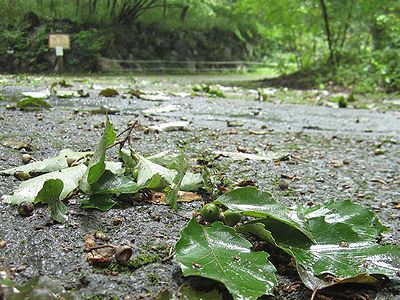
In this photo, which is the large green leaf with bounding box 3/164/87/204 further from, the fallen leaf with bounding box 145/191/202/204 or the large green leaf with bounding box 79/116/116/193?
the fallen leaf with bounding box 145/191/202/204

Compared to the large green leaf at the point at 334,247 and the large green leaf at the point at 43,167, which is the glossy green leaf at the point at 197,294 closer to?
the large green leaf at the point at 334,247

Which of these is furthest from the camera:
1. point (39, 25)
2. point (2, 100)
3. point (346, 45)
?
point (346, 45)

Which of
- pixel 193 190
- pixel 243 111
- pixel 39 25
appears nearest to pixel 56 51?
pixel 39 25

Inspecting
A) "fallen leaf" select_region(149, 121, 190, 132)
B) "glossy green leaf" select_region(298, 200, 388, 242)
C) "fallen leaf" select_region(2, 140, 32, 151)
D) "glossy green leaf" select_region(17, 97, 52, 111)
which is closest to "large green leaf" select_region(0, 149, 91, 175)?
"fallen leaf" select_region(2, 140, 32, 151)

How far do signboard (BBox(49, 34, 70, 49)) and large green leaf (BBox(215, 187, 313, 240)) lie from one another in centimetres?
689

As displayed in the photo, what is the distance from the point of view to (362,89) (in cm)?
807

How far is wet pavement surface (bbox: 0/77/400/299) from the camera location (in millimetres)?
815

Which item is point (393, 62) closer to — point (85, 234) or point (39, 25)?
point (39, 25)

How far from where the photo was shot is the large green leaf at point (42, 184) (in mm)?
1065

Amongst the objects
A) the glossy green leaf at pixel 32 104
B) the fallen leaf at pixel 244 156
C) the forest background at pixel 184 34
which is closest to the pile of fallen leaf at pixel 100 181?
the fallen leaf at pixel 244 156

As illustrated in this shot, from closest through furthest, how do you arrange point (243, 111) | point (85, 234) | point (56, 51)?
1. point (85, 234)
2. point (243, 111)
3. point (56, 51)

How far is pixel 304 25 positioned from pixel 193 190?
9708 mm

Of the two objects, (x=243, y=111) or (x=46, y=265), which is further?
(x=243, y=111)

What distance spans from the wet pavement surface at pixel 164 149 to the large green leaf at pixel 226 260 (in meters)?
0.04
